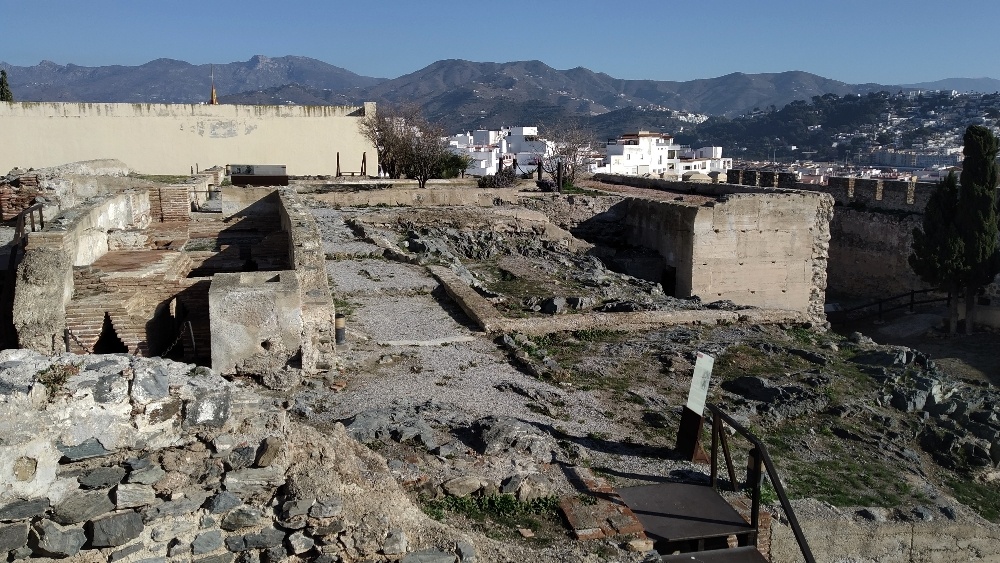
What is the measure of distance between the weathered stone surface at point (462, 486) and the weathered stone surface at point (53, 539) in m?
2.13

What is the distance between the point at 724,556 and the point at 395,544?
6.93 ft

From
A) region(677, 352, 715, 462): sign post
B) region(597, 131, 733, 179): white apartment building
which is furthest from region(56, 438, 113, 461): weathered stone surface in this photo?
region(597, 131, 733, 179): white apartment building

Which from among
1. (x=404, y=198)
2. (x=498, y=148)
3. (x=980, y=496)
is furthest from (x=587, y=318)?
(x=498, y=148)

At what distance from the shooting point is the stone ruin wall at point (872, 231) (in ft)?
83.6

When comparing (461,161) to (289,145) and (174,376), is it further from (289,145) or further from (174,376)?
(174,376)

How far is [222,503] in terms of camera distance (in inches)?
153

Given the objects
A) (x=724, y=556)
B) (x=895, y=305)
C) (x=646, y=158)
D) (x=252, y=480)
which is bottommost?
(x=895, y=305)

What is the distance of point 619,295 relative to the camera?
13195 mm

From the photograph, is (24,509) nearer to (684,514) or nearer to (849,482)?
(684,514)

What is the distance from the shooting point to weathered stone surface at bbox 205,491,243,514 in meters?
3.87

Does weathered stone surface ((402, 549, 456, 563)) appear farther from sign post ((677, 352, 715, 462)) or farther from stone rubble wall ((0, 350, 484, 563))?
sign post ((677, 352, 715, 462))

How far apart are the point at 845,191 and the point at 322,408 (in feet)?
84.0

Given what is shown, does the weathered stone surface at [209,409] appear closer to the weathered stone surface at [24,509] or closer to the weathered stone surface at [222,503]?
the weathered stone surface at [222,503]

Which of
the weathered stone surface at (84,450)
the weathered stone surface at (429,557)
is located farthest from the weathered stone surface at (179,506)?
the weathered stone surface at (429,557)
